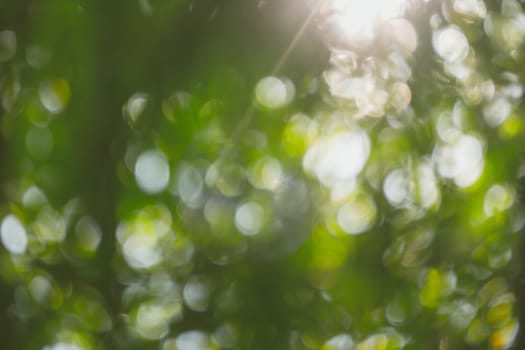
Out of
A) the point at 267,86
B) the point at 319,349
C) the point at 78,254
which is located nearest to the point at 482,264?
the point at 319,349

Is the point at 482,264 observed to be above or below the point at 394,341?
above

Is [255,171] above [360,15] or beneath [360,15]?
beneath

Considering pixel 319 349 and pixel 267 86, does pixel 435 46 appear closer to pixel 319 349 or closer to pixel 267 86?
pixel 267 86

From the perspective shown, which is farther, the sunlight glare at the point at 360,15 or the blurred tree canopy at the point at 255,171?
the sunlight glare at the point at 360,15

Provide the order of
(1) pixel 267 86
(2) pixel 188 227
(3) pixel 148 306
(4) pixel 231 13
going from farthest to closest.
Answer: (2) pixel 188 227 → (3) pixel 148 306 → (1) pixel 267 86 → (4) pixel 231 13

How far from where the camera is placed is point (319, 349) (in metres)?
2.69

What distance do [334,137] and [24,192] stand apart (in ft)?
4.43

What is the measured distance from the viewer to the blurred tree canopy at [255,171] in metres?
2.09

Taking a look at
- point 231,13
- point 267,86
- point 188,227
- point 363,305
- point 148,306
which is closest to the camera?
point 231,13

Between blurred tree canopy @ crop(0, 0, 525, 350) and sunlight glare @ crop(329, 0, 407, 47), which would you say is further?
sunlight glare @ crop(329, 0, 407, 47)

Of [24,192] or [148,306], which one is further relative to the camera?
[148,306]

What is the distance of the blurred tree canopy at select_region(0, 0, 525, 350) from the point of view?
6.84 ft

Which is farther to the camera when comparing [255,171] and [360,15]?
[255,171]

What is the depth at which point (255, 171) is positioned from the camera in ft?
9.80
